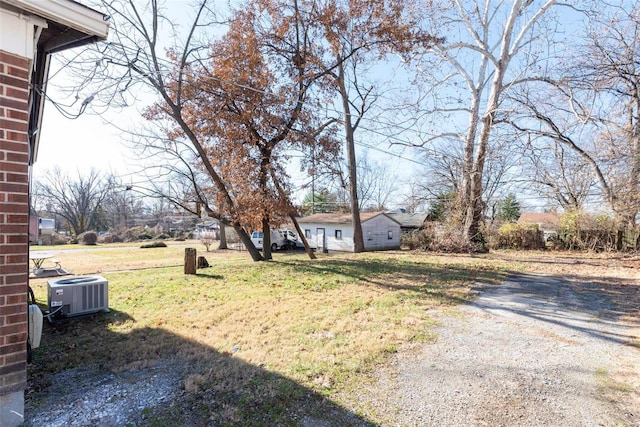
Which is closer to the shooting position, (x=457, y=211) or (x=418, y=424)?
(x=418, y=424)

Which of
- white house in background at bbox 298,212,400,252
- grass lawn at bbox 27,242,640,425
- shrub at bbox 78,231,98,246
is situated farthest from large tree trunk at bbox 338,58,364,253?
shrub at bbox 78,231,98,246

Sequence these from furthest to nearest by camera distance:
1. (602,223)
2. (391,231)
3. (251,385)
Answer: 1. (391,231)
2. (602,223)
3. (251,385)

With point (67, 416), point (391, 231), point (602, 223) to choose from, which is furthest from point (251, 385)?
point (391, 231)

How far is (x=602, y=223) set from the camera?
1595cm

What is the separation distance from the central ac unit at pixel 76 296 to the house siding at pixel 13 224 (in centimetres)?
341

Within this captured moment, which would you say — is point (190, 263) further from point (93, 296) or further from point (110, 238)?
point (110, 238)

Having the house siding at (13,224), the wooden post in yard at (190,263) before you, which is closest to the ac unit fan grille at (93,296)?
the house siding at (13,224)

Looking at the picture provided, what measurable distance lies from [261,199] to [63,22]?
28.1ft

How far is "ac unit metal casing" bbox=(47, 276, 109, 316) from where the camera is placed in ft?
16.6

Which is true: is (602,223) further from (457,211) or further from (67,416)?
(67,416)

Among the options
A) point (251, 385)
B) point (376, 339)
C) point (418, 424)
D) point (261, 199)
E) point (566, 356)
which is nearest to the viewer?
point (418, 424)

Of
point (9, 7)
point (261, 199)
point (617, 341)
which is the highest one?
point (9, 7)

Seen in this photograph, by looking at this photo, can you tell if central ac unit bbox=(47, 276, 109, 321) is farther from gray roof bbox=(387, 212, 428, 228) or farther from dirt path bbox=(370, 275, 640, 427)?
gray roof bbox=(387, 212, 428, 228)

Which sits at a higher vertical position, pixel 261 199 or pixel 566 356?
pixel 261 199
